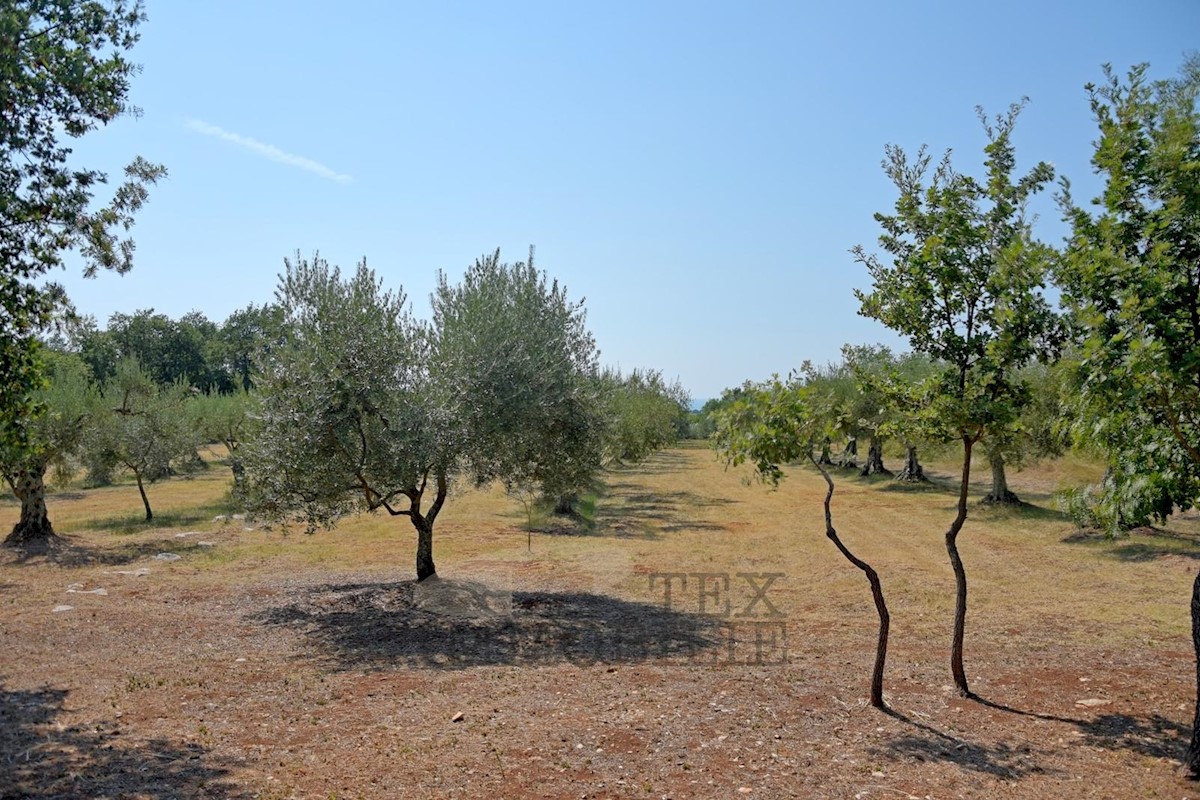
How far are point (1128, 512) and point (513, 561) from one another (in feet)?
49.9

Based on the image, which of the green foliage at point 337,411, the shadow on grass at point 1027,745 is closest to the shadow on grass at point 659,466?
the green foliage at point 337,411

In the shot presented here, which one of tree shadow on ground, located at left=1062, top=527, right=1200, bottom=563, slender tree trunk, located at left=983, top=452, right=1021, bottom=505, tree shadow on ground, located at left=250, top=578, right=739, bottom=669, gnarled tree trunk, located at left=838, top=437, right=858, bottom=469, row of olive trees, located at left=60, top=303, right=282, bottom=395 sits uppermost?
row of olive trees, located at left=60, top=303, right=282, bottom=395

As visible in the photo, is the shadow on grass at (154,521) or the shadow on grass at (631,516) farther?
the shadow on grass at (154,521)

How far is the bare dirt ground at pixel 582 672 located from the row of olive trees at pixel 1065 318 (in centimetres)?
143

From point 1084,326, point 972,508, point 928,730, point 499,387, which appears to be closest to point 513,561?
point 499,387

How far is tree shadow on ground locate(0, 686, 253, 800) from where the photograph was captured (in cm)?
711

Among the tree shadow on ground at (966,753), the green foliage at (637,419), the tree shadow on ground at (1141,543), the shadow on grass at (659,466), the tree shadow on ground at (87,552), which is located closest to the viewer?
the tree shadow on ground at (966,753)

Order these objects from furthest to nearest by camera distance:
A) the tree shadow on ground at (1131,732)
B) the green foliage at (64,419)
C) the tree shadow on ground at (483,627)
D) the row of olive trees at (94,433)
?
the green foliage at (64,419)
the row of olive trees at (94,433)
the tree shadow on ground at (483,627)
the tree shadow on ground at (1131,732)

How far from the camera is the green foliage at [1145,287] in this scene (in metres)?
7.14

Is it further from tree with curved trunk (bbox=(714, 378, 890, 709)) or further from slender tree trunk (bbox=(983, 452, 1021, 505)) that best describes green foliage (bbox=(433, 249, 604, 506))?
slender tree trunk (bbox=(983, 452, 1021, 505))

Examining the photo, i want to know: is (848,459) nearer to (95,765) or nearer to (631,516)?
(631,516)

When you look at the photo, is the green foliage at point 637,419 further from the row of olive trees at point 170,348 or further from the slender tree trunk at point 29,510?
the row of olive trees at point 170,348

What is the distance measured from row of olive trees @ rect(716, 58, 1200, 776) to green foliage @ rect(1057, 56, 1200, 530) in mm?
17

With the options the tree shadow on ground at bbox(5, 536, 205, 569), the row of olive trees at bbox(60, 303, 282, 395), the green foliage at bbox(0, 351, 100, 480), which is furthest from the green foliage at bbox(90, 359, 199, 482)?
the row of olive trees at bbox(60, 303, 282, 395)
